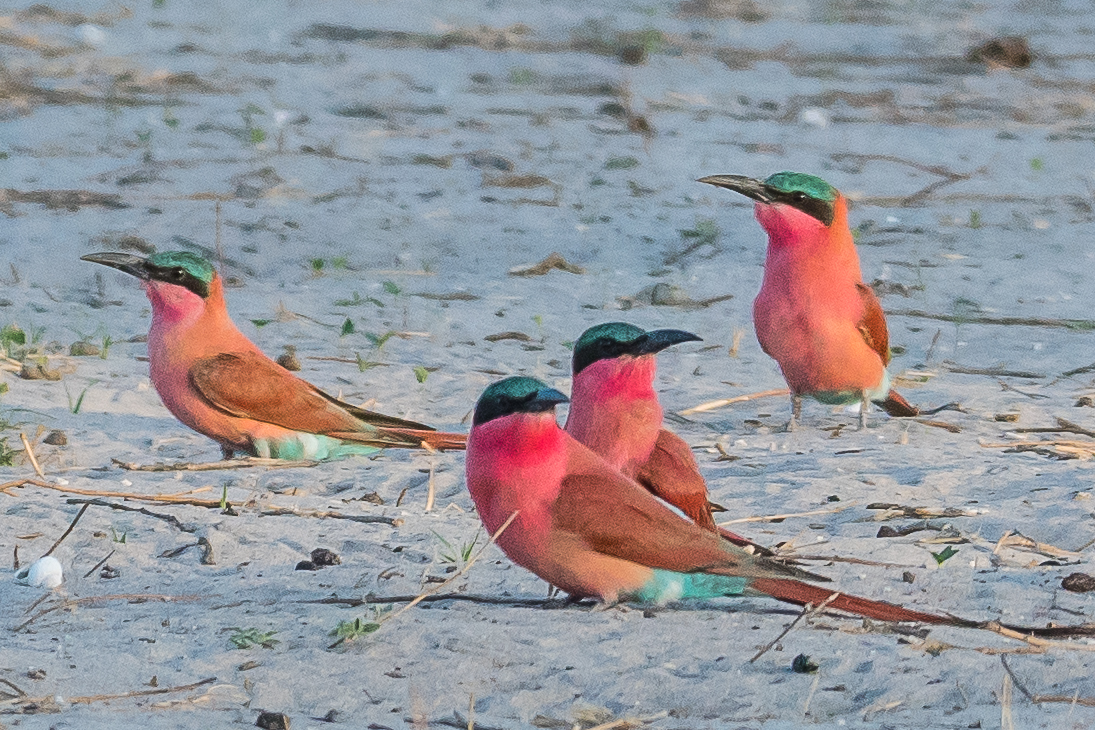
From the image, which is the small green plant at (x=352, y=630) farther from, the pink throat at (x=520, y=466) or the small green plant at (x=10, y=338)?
the small green plant at (x=10, y=338)

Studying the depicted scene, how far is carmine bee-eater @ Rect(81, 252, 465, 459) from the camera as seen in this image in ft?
14.4

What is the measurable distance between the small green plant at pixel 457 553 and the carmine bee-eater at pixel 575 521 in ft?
0.82

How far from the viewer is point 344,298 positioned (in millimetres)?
6332

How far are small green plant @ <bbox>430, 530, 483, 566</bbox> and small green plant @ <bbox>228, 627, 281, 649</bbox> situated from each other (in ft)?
1.47

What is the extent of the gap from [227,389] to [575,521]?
1638mm

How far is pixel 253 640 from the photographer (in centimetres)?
294

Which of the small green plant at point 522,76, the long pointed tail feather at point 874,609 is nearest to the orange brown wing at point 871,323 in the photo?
the long pointed tail feather at point 874,609

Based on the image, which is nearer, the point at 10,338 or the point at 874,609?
the point at 874,609

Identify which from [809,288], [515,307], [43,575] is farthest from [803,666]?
[515,307]

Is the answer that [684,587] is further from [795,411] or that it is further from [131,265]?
[131,265]

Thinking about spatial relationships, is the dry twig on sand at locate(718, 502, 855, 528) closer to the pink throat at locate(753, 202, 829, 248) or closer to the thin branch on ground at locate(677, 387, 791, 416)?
the pink throat at locate(753, 202, 829, 248)

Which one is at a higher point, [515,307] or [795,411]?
[795,411]

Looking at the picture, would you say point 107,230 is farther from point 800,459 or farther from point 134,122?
point 800,459

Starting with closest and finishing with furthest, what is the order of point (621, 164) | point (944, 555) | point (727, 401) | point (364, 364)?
point (944, 555)
point (727, 401)
point (364, 364)
point (621, 164)
